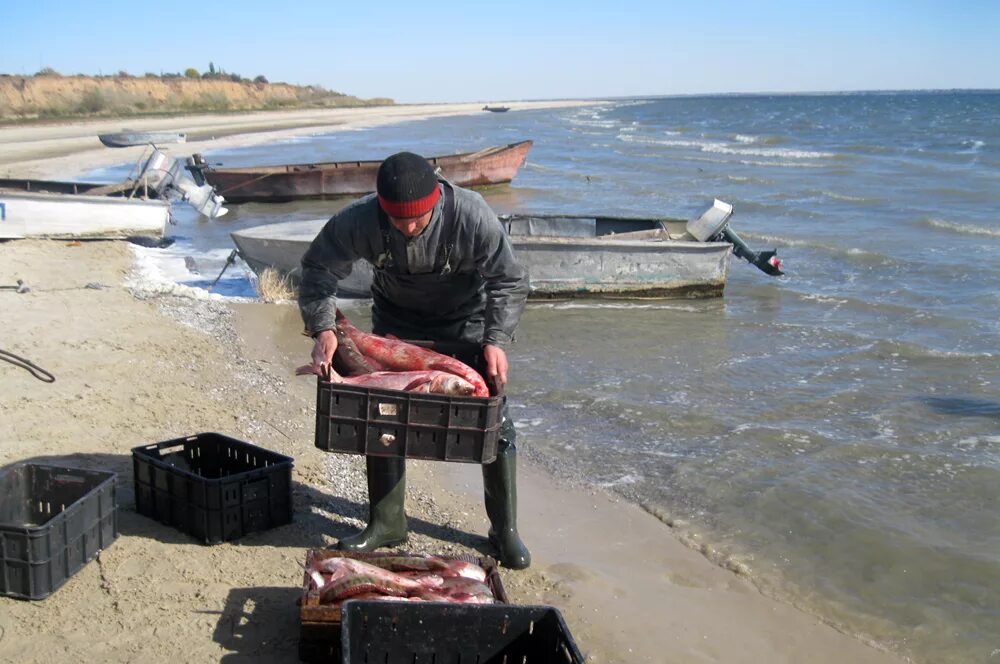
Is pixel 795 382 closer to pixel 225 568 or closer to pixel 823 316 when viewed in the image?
pixel 823 316

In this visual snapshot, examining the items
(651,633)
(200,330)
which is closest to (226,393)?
(200,330)

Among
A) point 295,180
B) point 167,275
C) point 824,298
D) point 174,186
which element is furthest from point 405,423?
point 295,180

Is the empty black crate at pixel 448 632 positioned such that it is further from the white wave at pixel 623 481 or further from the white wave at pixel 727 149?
the white wave at pixel 727 149

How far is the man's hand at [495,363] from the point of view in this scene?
445 cm

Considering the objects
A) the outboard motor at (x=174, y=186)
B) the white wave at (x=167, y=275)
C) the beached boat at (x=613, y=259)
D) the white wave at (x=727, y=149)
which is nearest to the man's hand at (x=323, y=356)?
the white wave at (x=167, y=275)

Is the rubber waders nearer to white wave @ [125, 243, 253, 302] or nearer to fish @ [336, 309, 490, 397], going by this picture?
fish @ [336, 309, 490, 397]

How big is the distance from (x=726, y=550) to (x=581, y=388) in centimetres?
349

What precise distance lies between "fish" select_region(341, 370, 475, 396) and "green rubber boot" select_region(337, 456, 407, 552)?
2.07 feet

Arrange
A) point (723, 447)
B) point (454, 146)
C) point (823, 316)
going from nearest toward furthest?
1. point (723, 447)
2. point (823, 316)
3. point (454, 146)

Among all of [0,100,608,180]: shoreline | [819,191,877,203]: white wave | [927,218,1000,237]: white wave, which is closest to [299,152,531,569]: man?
[0,100,608,180]: shoreline

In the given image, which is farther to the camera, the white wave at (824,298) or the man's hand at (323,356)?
the white wave at (824,298)

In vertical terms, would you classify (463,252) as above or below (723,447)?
above

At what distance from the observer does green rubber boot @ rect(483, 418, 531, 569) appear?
16.3 ft

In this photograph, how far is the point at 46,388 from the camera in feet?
23.1
